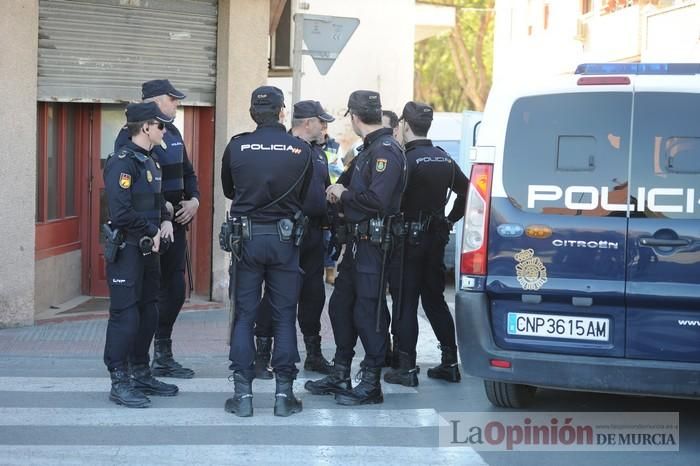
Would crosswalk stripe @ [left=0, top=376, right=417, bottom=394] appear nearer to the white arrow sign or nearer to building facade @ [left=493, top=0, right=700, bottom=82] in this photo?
the white arrow sign

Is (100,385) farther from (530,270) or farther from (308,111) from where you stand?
(530,270)

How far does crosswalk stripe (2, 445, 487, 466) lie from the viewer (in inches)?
230

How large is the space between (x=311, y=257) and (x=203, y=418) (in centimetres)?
168

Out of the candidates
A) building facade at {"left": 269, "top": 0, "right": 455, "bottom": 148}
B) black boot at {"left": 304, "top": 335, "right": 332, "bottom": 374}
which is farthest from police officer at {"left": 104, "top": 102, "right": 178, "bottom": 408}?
building facade at {"left": 269, "top": 0, "right": 455, "bottom": 148}

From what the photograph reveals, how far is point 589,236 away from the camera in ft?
20.0

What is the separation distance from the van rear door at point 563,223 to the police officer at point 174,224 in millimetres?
2518

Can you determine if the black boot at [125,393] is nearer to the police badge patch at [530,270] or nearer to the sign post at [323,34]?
the police badge patch at [530,270]

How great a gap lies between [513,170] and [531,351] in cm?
101

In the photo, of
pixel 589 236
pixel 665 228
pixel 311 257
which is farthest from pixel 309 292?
pixel 665 228

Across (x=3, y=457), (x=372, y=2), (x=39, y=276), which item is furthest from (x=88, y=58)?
(x=372, y=2)

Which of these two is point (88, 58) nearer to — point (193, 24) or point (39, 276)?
point (193, 24)

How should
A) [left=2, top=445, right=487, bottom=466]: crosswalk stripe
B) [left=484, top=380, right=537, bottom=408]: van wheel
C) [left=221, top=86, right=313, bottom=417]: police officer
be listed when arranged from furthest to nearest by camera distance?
[left=484, top=380, right=537, bottom=408]: van wheel < [left=221, top=86, right=313, bottom=417]: police officer < [left=2, top=445, right=487, bottom=466]: crosswalk stripe

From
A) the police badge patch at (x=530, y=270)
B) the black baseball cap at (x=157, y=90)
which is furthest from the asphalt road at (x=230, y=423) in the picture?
the black baseball cap at (x=157, y=90)

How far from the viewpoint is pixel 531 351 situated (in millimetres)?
6246
